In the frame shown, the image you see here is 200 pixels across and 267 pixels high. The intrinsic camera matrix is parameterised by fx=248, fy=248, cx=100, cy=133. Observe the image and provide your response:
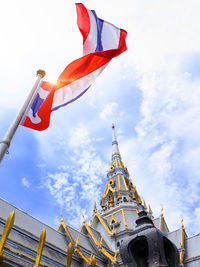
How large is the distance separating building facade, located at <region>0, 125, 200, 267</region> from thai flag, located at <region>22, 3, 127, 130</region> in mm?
6274

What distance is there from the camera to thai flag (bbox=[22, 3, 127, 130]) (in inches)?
236

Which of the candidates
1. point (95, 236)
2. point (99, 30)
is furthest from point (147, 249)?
point (95, 236)

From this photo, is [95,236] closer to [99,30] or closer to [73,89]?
[73,89]

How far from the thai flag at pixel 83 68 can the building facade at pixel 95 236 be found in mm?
6274

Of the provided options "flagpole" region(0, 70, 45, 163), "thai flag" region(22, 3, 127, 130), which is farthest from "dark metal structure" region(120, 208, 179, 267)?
"thai flag" region(22, 3, 127, 130)

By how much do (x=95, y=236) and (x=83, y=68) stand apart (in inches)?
1033

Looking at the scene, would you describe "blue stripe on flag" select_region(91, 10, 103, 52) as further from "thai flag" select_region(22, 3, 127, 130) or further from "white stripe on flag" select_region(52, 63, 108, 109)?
"white stripe on flag" select_region(52, 63, 108, 109)

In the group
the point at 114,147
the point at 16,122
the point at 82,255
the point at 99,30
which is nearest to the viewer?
the point at 16,122

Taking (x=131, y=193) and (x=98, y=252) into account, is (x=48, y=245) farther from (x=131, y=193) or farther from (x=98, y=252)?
(x=131, y=193)

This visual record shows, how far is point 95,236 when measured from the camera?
29.0m

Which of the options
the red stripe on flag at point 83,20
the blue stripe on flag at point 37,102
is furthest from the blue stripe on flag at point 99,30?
the blue stripe on flag at point 37,102

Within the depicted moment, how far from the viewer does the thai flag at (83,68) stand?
19.6 ft

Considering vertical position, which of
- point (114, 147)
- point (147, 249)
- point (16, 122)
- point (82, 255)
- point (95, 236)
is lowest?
point (147, 249)

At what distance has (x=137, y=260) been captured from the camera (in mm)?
4312
